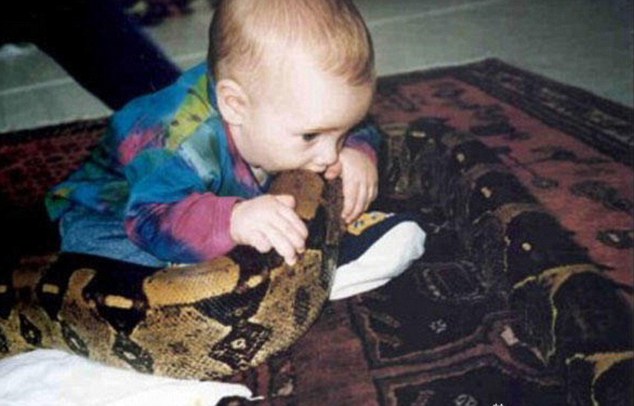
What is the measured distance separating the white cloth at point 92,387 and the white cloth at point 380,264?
19.3 inches

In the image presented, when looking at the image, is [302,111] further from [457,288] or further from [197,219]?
[457,288]

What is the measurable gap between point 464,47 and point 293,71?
3.77 metres

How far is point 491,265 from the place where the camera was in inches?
71.5

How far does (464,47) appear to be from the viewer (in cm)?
491

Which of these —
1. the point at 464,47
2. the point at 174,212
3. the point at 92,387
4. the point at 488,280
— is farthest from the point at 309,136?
the point at 464,47

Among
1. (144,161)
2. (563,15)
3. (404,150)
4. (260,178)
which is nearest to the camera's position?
(144,161)

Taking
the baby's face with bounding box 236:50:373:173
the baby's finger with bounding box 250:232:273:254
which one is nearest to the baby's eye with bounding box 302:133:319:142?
the baby's face with bounding box 236:50:373:173

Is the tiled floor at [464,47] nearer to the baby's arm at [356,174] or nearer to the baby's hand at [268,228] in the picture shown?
the baby's arm at [356,174]

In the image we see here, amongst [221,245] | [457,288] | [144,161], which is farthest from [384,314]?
[144,161]

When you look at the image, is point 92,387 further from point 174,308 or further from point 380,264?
point 380,264

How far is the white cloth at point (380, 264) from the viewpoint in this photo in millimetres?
1870

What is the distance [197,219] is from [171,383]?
0.42 metres

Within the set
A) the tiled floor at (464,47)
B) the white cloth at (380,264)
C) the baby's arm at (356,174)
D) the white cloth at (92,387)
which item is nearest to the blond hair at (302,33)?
the baby's arm at (356,174)

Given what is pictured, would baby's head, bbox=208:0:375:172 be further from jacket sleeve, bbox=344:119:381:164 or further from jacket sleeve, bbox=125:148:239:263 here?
jacket sleeve, bbox=344:119:381:164
